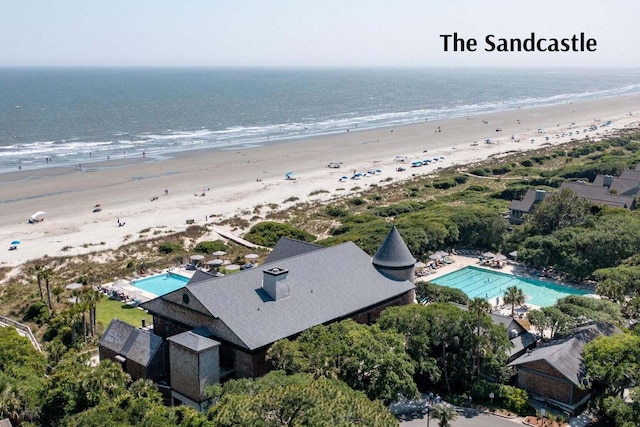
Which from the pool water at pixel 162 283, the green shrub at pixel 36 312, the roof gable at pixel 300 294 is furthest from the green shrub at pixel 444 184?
the green shrub at pixel 36 312

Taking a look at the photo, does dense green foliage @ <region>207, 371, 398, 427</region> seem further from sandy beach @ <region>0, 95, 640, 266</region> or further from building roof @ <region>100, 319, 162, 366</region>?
sandy beach @ <region>0, 95, 640, 266</region>

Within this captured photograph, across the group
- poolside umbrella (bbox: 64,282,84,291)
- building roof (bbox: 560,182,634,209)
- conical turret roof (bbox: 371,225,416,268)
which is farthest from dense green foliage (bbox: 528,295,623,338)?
poolside umbrella (bbox: 64,282,84,291)

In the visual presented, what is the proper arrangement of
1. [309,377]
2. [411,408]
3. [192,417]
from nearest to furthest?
[192,417] < [309,377] < [411,408]

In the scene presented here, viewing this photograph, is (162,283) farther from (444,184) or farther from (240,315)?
(444,184)

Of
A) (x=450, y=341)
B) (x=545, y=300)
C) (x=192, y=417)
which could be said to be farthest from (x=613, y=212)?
(x=192, y=417)

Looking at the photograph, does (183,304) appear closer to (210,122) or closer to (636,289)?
(636,289)

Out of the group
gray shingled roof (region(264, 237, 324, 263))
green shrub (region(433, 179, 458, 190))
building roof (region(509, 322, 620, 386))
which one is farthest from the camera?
green shrub (region(433, 179, 458, 190))

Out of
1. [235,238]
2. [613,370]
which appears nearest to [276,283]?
[613,370]
